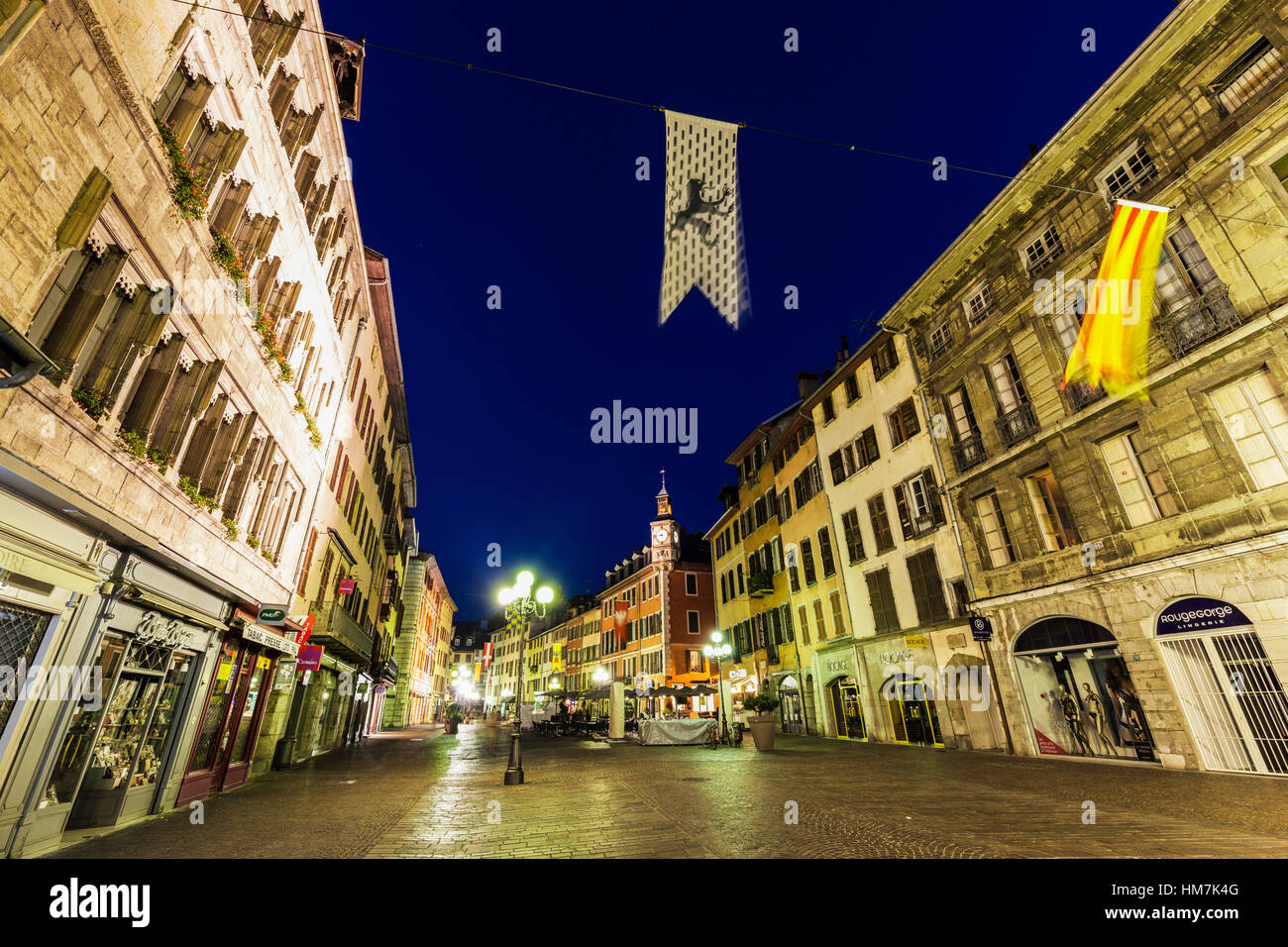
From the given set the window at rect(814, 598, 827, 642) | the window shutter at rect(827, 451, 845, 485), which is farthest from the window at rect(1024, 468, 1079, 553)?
the window at rect(814, 598, 827, 642)

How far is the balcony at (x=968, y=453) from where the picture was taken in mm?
17562

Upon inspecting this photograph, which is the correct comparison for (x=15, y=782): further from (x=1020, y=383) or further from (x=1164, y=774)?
(x=1020, y=383)

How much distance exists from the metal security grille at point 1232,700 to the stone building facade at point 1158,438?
3 centimetres

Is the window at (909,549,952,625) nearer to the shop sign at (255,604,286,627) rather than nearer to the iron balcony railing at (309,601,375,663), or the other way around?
the shop sign at (255,604,286,627)

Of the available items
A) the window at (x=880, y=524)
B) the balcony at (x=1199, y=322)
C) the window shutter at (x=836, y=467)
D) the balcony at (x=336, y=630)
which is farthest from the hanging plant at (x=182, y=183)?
the window shutter at (x=836, y=467)

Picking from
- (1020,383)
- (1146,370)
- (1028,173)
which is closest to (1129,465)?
(1146,370)

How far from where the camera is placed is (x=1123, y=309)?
12.4 meters

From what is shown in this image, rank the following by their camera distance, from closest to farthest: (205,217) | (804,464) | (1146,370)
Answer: (205,217) < (1146,370) < (804,464)

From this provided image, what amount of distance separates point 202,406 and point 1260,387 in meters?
19.8

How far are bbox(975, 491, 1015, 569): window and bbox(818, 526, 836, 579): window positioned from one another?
784 centimetres

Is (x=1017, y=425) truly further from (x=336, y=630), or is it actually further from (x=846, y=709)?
(x=336, y=630)

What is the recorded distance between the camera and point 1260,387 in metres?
10.9

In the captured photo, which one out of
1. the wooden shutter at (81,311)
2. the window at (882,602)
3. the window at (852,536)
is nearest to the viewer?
the wooden shutter at (81,311)

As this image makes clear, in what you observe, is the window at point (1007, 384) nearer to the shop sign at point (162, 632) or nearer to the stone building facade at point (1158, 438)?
the stone building facade at point (1158, 438)
